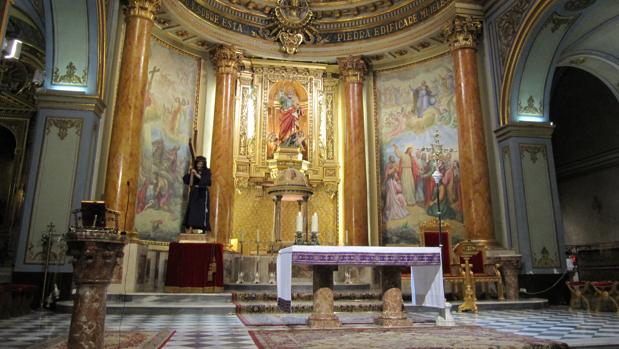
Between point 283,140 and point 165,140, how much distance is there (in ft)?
12.5

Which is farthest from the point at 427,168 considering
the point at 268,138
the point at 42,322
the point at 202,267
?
the point at 42,322

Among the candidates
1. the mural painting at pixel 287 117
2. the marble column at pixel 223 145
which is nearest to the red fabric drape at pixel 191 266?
the marble column at pixel 223 145

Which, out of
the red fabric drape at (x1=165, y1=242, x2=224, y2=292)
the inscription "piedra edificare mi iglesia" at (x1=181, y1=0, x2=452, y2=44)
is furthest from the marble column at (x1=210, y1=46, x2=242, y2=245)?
the red fabric drape at (x1=165, y1=242, x2=224, y2=292)

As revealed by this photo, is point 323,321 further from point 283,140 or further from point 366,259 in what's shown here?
point 283,140

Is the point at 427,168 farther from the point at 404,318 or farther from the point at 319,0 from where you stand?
the point at 404,318

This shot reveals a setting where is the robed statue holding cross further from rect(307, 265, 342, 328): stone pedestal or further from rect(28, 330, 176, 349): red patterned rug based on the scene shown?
rect(28, 330, 176, 349): red patterned rug

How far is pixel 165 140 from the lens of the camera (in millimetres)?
12820

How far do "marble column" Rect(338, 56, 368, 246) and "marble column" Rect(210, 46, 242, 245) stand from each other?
3541 mm

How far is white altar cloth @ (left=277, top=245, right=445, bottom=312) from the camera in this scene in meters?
6.00

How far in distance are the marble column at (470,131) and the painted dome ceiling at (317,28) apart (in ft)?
3.23

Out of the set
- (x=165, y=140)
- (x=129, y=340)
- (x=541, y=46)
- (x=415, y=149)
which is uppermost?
(x=541, y=46)

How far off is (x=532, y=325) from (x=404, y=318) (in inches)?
70.3

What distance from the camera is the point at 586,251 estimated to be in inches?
622

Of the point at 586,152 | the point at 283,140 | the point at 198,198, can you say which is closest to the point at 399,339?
the point at 198,198
